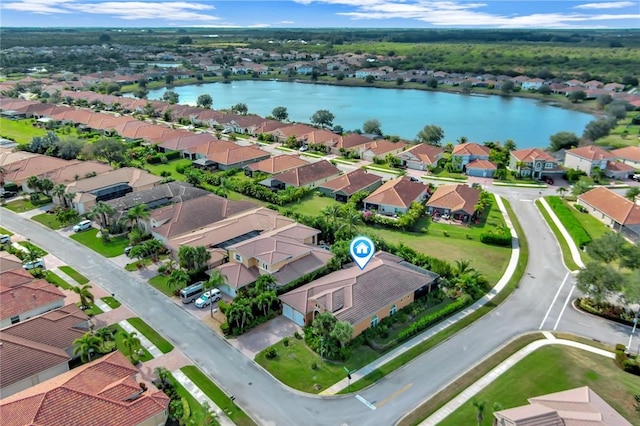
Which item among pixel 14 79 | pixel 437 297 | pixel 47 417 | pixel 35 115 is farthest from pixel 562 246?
pixel 14 79

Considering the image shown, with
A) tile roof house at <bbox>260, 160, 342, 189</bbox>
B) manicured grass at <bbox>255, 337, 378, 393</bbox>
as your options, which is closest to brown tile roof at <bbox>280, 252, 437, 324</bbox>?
manicured grass at <bbox>255, 337, 378, 393</bbox>

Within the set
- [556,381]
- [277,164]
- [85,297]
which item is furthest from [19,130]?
[556,381]

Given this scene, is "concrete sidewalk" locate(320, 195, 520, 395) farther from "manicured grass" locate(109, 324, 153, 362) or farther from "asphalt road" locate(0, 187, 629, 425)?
"manicured grass" locate(109, 324, 153, 362)

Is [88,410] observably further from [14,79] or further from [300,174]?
[14,79]

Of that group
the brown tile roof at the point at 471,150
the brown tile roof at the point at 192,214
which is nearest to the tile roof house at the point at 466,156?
the brown tile roof at the point at 471,150

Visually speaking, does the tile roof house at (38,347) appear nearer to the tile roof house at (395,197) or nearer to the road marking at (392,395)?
the road marking at (392,395)

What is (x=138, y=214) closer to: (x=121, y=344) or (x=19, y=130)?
(x=121, y=344)
